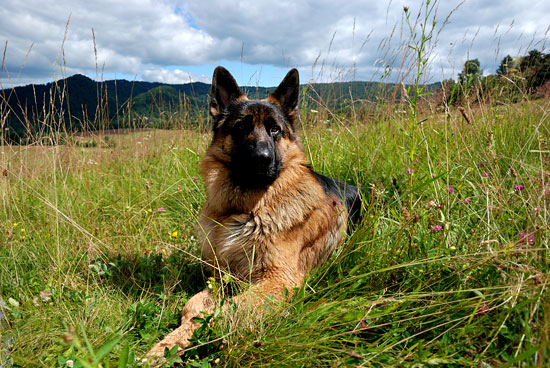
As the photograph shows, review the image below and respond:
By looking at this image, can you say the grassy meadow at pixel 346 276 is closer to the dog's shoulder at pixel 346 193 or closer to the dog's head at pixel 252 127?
the dog's shoulder at pixel 346 193

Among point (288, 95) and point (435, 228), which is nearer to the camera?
point (435, 228)

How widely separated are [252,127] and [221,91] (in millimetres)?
624

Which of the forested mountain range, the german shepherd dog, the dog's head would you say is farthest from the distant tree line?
the german shepherd dog

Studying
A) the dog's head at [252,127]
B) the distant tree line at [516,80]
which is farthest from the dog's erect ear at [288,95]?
the distant tree line at [516,80]

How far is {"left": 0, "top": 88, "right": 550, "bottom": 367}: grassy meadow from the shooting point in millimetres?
1551

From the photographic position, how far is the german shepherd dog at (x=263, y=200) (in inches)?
100

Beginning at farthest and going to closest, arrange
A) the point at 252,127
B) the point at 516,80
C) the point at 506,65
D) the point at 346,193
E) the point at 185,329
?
1. the point at 516,80
2. the point at 506,65
3. the point at 346,193
4. the point at 252,127
5. the point at 185,329

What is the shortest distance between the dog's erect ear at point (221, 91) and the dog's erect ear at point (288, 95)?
39 centimetres

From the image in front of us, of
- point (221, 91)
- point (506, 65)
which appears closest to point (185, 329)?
point (221, 91)

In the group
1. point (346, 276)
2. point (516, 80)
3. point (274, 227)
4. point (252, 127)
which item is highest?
point (516, 80)

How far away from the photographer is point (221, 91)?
127 inches

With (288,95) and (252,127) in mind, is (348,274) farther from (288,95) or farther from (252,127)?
(288,95)

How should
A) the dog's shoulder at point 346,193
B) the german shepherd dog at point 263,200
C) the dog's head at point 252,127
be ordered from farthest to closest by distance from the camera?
the dog's shoulder at point 346,193 → the dog's head at point 252,127 → the german shepherd dog at point 263,200

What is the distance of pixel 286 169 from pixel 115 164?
377 cm
